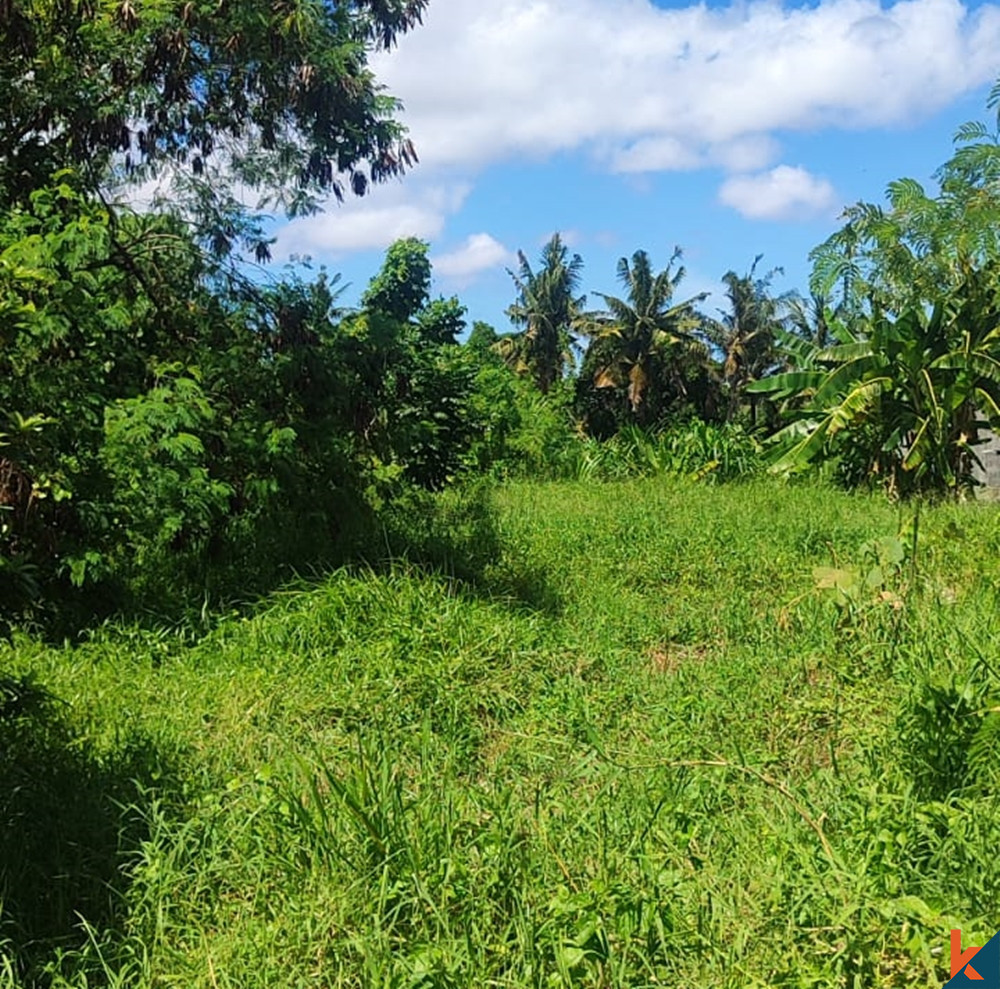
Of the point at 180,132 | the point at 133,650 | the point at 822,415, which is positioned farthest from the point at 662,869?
the point at 822,415

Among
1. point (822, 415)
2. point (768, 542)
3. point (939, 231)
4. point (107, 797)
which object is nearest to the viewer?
point (107, 797)

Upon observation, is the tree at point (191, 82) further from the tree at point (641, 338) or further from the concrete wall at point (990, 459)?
the tree at point (641, 338)

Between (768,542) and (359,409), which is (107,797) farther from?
(768,542)

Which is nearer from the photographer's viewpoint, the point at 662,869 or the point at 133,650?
the point at 662,869

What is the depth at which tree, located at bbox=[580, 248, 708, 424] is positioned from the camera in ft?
88.4

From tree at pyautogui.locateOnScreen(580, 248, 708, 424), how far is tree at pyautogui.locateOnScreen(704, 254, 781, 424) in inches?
80.2

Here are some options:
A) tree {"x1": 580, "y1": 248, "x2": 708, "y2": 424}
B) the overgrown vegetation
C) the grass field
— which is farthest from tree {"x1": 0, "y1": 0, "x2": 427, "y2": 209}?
tree {"x1": 580, "y1": 248, "x2": 708, "y2": 424}

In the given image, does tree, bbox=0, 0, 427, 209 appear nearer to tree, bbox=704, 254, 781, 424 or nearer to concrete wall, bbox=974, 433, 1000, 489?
concrete wall, bbox=974, 433, 1000, 489

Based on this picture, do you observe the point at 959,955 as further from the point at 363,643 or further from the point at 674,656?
the point at 363,643

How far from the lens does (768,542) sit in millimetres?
7406

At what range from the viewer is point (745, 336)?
30.0 m

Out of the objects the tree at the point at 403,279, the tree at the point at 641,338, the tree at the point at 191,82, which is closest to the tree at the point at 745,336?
the tree at the point at 641,338

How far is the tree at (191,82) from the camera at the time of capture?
5543mm

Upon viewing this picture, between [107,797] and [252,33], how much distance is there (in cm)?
457
